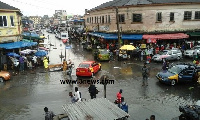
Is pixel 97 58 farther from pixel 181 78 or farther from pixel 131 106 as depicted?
pixel 131 106

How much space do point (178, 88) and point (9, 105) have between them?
41.3ft

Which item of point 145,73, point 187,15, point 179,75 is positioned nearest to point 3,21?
point 145,73

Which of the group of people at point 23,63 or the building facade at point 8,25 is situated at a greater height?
the building facade at point 8,25

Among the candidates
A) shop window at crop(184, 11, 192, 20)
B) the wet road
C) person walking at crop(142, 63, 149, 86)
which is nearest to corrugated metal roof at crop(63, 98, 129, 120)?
the wet road

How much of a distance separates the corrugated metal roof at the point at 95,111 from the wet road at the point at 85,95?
4.48 meters

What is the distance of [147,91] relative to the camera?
52.4ft

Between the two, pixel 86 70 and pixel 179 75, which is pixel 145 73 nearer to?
pixel 179 75

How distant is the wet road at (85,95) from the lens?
12.6 meters

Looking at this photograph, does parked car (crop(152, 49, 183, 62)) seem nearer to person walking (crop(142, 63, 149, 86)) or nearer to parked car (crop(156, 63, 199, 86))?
Answer: parked car (crop(156, 63, 199, 86))

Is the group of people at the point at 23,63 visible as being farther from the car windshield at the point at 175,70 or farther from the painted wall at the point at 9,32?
the car windshield at the point at 175,70

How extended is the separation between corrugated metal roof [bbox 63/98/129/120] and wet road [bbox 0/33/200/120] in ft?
14.7

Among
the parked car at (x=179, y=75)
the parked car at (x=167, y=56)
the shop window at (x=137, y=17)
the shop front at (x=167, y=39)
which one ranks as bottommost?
the parked car at (x=179, y=75)

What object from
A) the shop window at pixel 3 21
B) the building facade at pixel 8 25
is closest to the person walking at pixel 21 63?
the building facade at pixel 8 25

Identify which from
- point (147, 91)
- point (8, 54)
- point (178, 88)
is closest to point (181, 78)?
point (178, 88)
